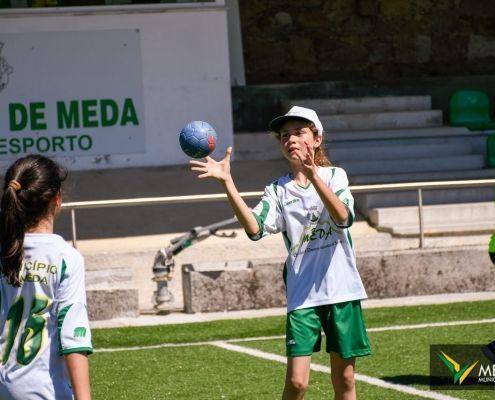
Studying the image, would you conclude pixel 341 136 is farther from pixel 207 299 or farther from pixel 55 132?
pixel 207 299

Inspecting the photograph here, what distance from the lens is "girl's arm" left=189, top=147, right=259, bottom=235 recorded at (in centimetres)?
561

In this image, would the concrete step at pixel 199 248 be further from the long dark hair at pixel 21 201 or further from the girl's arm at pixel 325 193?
the long dark hair at pixel 21 201

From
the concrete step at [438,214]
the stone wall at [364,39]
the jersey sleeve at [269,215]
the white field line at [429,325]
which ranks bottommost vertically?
the white field line at [429,325]

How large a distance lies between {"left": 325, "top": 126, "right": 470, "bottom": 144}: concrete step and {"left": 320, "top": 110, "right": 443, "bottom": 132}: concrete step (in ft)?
0.73

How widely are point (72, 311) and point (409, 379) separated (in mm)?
4256

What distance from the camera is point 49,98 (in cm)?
1587

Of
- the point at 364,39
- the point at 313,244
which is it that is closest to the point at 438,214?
the point at 364,39

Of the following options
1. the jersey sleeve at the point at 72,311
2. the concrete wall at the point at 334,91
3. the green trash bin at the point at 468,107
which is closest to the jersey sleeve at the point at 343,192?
the jersey sleeve at the point at 72,311

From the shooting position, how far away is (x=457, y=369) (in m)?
8.25

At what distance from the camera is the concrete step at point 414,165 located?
15906mm

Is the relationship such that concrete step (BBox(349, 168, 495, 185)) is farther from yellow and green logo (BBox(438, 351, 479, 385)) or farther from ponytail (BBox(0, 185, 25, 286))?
ponytail (BBox(0, 185, 25, 286))

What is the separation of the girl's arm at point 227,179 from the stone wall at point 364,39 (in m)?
12.8

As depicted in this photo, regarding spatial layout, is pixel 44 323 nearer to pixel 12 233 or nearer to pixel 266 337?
pixel 12 233

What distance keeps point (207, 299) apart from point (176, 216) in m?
3.05
